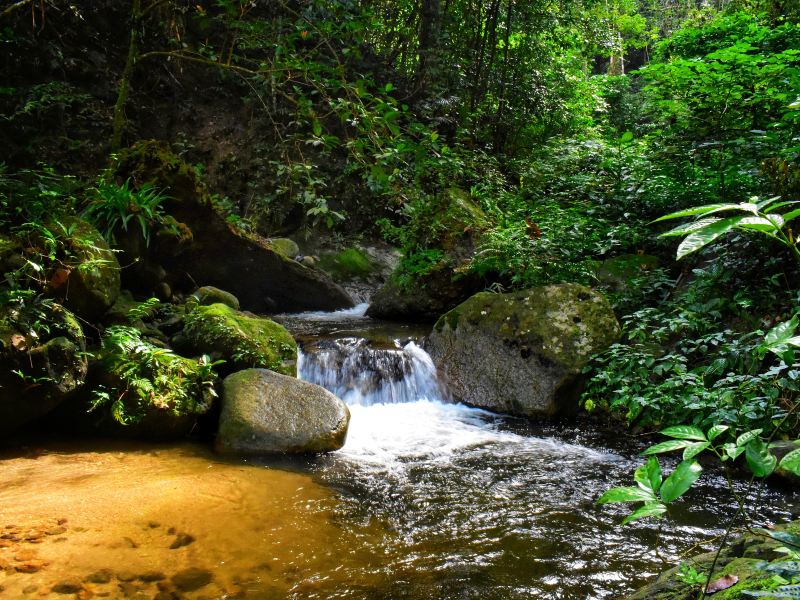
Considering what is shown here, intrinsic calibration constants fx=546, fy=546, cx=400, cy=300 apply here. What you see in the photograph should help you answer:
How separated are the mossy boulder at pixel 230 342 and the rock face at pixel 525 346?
217cm

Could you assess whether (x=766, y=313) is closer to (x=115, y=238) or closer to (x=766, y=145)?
(x=766, y=145)

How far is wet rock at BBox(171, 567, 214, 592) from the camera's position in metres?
2.80

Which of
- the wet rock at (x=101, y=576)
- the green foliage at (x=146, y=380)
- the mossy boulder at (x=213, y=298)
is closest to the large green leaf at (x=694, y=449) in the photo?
the wet rock at (x=101, y=576)

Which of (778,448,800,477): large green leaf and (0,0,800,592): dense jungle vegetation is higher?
(0,0,800,592): dense jungle vegetation

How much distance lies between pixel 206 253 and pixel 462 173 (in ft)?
14.2

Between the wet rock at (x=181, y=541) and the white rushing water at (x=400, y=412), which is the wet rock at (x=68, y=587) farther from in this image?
the white rushing water at (x=400, y=412)

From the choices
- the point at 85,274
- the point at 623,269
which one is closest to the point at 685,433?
the point at 85,274

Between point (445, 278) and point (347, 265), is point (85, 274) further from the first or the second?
point (347, 265)

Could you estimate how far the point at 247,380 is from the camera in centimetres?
531

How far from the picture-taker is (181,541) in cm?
324

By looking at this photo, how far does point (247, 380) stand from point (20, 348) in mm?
1858

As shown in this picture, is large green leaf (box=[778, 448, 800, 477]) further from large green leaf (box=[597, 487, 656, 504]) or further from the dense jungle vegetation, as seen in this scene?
large green leaf (box=[597, 487, 656, 504])

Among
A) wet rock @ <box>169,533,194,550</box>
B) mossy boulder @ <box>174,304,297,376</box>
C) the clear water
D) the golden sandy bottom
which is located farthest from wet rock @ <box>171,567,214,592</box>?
mossy boulder @ <box>174,304,297,376</box>

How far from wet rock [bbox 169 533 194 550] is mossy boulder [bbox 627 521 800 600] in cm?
249
